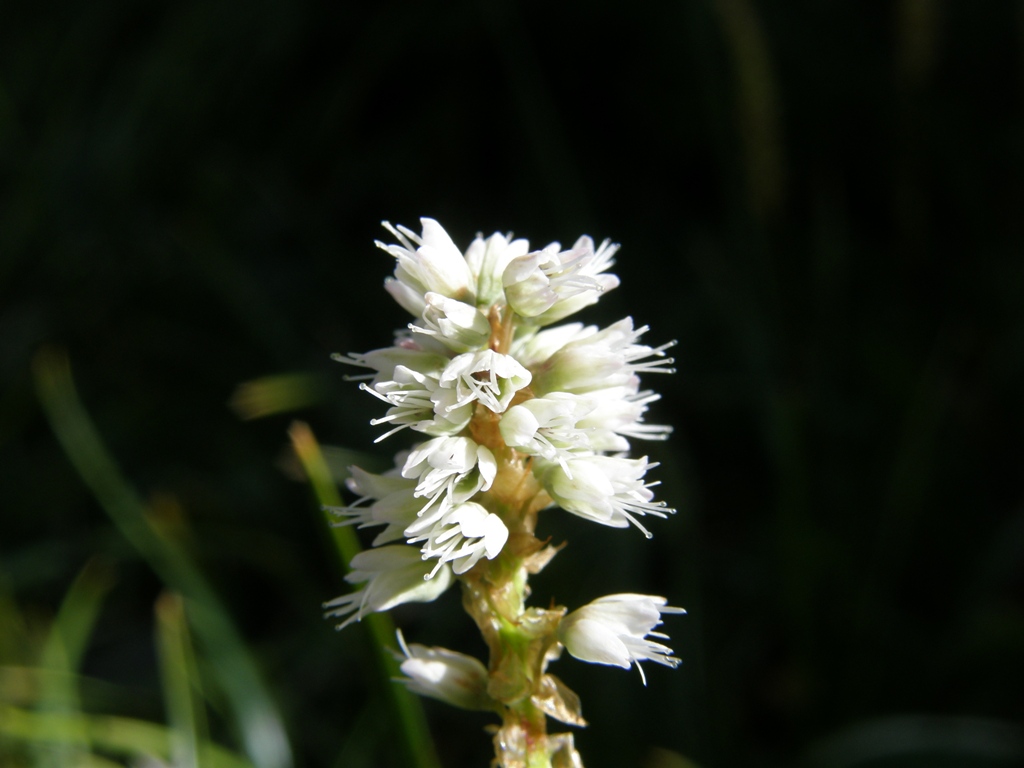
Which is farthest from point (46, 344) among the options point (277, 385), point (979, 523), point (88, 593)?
point (979, 523)

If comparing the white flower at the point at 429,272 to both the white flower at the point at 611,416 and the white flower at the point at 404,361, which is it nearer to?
the white flower at the point at 404,361

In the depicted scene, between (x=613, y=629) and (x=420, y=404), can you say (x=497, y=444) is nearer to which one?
(x=420, y=404)

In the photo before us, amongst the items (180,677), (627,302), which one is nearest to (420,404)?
(180,677)

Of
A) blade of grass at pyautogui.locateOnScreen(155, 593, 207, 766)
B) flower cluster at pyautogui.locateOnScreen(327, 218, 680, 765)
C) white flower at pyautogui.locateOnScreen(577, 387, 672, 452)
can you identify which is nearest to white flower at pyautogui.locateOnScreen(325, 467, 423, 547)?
flower cluster at pyautogui.locateOnScreen(327, 218, 680, 765)

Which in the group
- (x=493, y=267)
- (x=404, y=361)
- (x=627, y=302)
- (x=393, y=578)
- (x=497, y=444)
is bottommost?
(x=393, y=578)

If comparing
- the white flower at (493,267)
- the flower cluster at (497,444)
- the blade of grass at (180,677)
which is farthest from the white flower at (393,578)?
the blade of grass at (180,677)

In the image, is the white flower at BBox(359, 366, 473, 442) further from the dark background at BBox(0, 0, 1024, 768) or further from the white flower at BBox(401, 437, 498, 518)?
the dark background at BBox(0, 0, 1024, 768)
